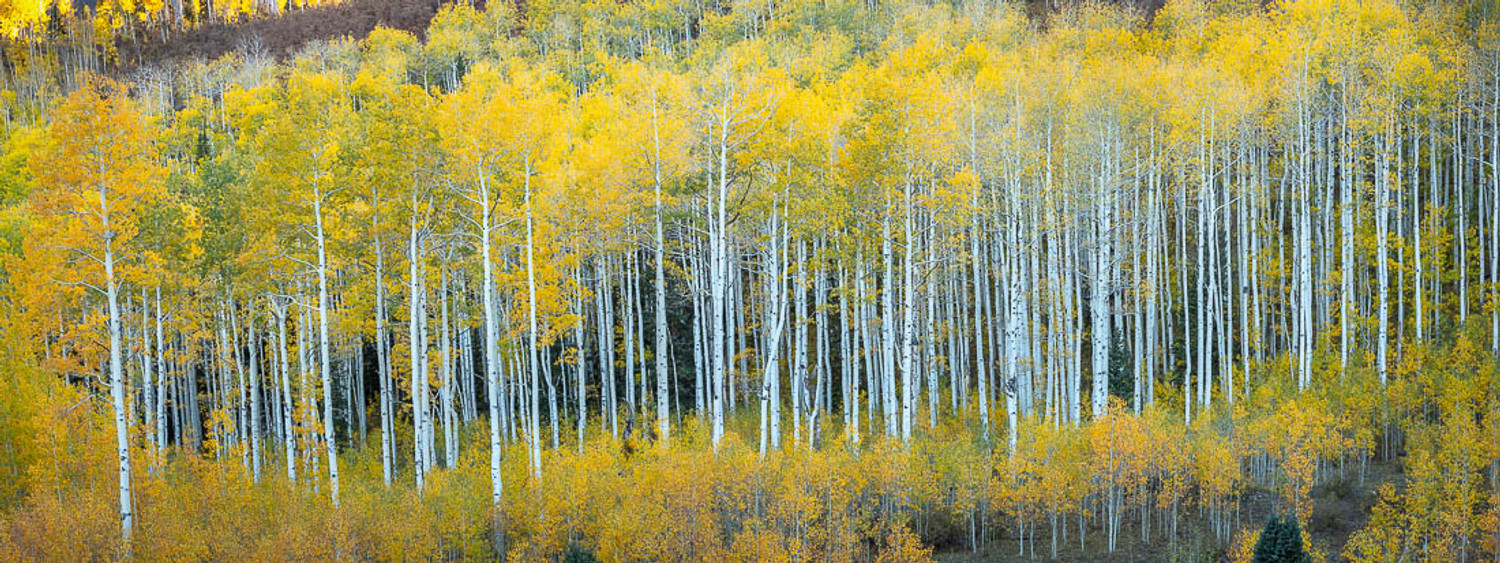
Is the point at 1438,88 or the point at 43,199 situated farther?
the point at 1438,88

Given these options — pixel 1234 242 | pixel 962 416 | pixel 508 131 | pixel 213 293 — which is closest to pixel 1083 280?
pixel 1234 242

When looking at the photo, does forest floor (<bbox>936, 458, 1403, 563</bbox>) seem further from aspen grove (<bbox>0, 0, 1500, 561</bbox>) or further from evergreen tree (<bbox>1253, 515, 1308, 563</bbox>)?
evergreen tree (<bbox>1253, 515, 1308, 563</bbox>)

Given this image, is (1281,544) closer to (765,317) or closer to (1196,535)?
(1196,535)

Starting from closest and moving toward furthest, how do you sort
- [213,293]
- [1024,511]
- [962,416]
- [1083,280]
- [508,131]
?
[508,131] < [1024,511] < [213,293] < [962,416] < [1083,280]

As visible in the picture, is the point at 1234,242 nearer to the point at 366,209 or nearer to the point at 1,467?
the point at 366,209

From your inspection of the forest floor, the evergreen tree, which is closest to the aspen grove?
the forest floor

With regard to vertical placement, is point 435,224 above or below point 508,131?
below

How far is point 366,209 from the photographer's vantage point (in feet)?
64.8

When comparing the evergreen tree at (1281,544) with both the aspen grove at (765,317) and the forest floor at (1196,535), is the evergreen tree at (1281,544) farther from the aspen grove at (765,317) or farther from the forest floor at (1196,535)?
the forest floor at (1196,535)

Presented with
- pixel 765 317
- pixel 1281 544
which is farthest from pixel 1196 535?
pixel 765 317

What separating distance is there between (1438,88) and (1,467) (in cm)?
3617

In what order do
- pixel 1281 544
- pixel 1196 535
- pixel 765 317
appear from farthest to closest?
pixel 765 317 < pixel 1196 535 < pixel 1281 544

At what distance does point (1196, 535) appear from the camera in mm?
19453

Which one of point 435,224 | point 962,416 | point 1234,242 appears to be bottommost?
point 962,416
